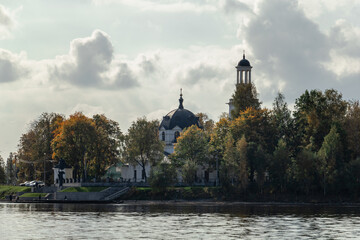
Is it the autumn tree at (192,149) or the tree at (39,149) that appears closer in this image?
the autumn tree at (192,149)

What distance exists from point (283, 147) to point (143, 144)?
3014cm

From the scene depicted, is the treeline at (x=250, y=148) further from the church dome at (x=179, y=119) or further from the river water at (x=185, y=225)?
the river water at (x=185, y=225)

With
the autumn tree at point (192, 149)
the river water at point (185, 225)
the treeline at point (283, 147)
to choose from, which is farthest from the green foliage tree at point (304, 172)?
the river water at point (185, 225)

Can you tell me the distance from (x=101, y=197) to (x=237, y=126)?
2925 centimetres

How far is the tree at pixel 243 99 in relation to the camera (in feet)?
441

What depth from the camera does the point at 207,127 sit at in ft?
611

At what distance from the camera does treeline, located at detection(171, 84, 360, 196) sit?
117250 millimetres

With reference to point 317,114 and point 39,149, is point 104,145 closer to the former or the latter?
point 39,149

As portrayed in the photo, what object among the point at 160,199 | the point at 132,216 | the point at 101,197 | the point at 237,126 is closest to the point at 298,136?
the point at 237,126

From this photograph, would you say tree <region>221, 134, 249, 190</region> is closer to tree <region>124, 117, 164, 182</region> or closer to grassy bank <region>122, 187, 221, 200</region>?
grassy bank <region>122, 187, 221, 200</region>

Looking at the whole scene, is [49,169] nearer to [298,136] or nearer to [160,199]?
[160,199]

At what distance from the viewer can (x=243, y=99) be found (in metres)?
135

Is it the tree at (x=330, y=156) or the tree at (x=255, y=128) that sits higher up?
the tree at (x=255, y=128)

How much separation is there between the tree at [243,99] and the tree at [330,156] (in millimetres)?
20775
